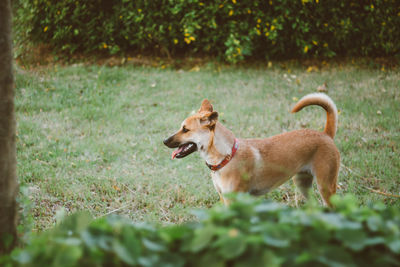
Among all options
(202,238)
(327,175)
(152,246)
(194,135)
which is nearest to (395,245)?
(202,238)

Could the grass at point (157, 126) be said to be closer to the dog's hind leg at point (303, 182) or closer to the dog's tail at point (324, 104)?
the dog's hind leg at point (303, 182)

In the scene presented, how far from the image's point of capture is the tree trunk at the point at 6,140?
1.78 m

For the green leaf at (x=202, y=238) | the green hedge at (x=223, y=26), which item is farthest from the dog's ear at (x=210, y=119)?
the green hedge at (x=223, y=26)

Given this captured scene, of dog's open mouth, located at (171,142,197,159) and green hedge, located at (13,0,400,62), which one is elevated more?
green hedge, located at (13,0,400,62)

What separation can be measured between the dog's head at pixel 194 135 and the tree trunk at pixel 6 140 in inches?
62.6

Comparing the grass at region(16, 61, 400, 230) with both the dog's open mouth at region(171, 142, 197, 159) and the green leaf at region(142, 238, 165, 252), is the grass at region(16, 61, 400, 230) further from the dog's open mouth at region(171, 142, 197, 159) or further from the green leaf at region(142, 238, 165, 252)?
the green leaf at region(142, 238, 165, 252)

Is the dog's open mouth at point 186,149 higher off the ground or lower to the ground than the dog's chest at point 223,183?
higher

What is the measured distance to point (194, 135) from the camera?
10.4ft

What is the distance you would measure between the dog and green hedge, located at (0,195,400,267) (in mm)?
1578

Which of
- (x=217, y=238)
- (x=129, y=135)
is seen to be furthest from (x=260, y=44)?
(x=217, y=238)

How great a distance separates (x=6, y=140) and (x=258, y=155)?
7.04ft

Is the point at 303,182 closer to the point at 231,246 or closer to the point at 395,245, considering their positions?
the point at 395,245

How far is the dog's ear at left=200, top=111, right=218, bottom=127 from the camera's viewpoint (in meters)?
3.07

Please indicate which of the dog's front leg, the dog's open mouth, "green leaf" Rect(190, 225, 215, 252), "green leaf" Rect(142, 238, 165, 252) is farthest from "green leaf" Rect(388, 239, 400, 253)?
the dog's open mouth
